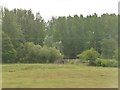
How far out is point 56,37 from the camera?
958cm

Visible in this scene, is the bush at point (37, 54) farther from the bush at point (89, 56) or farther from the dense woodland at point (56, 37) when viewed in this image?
the bush at point (89, 56)

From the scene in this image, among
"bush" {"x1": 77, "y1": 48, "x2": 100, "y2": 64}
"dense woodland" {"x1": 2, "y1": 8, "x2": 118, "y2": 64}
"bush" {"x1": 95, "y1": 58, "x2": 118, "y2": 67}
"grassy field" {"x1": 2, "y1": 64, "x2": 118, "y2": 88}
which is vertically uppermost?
"dense woodland" {"x1": 2, "y1": 8, "x2": 118, "y2": 64}

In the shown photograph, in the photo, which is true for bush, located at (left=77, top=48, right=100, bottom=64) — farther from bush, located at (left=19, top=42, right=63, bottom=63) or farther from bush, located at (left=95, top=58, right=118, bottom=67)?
bush, located at (left=19, top=42, right=63, bottom=63)

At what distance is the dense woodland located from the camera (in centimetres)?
816

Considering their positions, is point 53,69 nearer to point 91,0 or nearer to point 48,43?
point 48,43

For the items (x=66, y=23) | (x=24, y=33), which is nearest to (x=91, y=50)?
(x=66, y=23)

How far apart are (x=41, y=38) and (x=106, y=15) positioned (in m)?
2.15

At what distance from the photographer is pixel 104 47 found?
8.86 m

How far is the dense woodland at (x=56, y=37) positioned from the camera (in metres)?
8.16

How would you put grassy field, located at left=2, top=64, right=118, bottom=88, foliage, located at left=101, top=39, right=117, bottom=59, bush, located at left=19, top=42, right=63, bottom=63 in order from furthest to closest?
foliage, located at left=101, top=39, right=117, bottom=59, bush, located at left=19, top=42, right=63, bottom=63, grassy field, located at left=2, top=64, right=118, bottom=88

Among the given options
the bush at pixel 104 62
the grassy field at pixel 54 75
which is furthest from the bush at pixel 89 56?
the grassy field at pixel 54 75

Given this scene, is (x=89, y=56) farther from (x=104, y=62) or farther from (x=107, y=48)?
(x=104, y=62)

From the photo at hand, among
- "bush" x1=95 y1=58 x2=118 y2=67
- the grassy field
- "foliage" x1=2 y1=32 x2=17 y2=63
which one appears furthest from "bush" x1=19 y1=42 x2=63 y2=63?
the grassy field

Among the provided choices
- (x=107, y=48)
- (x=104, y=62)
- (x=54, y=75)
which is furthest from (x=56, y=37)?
(x=54, y=75)
